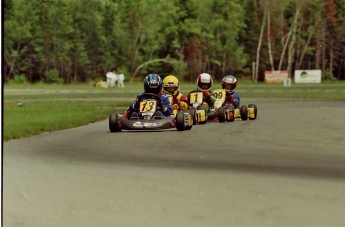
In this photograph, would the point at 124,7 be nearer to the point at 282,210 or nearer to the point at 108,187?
the point at 108,187

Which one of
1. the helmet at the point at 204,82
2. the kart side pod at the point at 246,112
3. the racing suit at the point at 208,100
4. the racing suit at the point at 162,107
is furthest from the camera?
the kart side pod at the point at 246,112

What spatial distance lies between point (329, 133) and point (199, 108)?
3720 millimetres

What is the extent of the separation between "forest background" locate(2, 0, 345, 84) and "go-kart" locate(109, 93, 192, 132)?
0.67 m

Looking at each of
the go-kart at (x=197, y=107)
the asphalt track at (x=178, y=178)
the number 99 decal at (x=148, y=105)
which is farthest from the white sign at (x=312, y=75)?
the number 99 decal at (x=148, y=105)

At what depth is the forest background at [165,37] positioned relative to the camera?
14531 mm

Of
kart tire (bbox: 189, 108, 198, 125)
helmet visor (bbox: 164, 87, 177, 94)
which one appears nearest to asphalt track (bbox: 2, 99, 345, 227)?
kart tire (bbox: 189, 108, 198, 125)

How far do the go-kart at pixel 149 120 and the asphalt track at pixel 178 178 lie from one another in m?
0.26

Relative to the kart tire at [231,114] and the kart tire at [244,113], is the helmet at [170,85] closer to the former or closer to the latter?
the kart tire at [231,114]

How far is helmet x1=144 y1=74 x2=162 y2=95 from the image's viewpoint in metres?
14.0

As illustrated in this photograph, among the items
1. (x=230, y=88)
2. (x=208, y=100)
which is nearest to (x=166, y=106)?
(x=230, y=88)

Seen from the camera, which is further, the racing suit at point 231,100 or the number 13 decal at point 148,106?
the racing suit at point 231,100

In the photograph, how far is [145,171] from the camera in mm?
9797

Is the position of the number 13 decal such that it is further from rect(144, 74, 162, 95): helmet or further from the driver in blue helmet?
rect(144, 74, 162, 95): helmet

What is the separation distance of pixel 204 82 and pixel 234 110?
2.69 m
